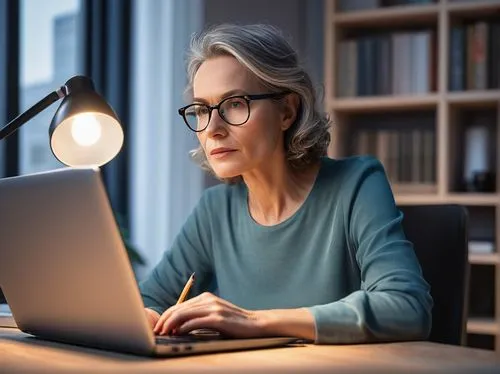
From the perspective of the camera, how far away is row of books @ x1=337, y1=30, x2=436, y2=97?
10.4 feet

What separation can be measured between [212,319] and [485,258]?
206cm

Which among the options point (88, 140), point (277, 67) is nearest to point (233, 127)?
point (277, 67)

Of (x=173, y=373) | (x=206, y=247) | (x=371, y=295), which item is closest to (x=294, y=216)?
(x=206, y=247)

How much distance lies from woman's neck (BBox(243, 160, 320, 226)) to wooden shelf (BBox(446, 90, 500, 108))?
1.51m

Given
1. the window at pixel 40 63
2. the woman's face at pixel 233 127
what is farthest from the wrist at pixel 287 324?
the window at pixel 40 63

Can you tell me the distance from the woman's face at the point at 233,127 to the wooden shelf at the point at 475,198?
1.61 m

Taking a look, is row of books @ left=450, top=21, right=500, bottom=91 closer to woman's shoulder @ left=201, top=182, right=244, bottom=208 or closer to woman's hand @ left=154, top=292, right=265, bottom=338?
woman's shoulder @ left=201, top=182, right=244, bottom=208

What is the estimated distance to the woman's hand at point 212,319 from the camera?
3.75ft

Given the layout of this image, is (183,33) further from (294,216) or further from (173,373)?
(173,373)

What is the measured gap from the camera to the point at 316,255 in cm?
159

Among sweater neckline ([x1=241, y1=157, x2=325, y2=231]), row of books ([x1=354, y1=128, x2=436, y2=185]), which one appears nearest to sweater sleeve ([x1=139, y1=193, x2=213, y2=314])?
sweater neckline ([x1=241, y1=157, x2=325, y2=231])

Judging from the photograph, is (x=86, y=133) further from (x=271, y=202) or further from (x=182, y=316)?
(x=182, y=316)

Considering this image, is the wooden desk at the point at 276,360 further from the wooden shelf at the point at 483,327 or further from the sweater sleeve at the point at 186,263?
the wooden shelf at the point at 483,327

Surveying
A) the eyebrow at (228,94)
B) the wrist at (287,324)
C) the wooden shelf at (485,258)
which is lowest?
the wooden shelf at (485,258)
